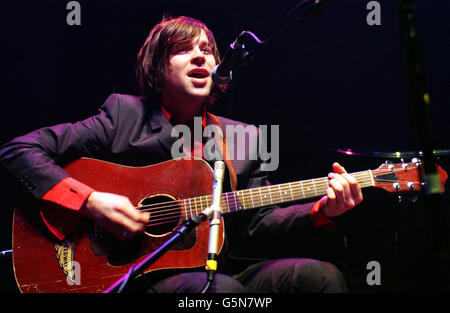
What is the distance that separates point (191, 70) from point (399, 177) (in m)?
1.42

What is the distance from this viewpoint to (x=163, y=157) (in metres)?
2.30

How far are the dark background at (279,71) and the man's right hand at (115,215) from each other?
4.05 feet

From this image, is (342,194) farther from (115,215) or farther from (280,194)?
(115,215)

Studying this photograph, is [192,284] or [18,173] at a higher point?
[18,173]

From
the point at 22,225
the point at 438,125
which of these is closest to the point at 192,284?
the point at 22,225

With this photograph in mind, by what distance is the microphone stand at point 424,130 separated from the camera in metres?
1.08

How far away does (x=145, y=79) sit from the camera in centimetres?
269

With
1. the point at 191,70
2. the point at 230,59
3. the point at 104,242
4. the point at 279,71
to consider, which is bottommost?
the point at 104,242

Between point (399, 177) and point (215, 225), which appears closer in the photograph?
point (215, 225)

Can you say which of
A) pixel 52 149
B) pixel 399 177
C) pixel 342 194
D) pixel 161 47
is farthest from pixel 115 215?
pixel 399 177

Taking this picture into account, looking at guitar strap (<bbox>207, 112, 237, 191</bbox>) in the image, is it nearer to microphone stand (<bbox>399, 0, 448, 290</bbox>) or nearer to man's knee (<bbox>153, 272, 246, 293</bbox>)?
man's knee (<bbox>153, 272, 246, 293</bbox>)

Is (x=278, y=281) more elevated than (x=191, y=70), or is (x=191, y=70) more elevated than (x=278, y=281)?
(x=191, y=70)
